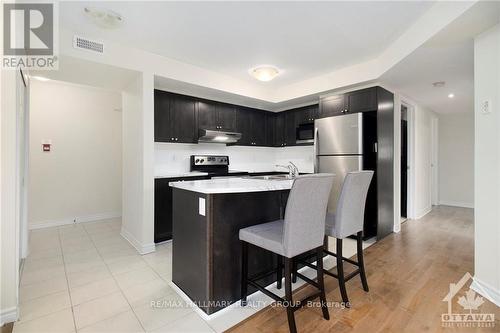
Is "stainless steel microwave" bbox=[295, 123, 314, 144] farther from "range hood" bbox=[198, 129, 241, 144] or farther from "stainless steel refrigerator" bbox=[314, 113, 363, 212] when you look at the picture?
"range hood" bbox=[198, 129, 241, 144]

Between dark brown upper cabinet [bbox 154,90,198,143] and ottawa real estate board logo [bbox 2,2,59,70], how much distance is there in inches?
51.2

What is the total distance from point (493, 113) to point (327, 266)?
209 centimetres

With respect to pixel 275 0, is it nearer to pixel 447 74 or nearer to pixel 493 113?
pixel 493 113

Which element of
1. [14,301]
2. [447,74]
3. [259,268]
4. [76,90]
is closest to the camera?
[14,301]

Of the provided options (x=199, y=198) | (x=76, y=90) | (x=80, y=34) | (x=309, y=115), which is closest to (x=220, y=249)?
(x=199, y=198)

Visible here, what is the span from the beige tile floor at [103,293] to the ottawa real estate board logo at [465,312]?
1079mm

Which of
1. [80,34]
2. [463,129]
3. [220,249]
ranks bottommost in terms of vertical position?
[220,249]

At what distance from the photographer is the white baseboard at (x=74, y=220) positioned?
414 cm

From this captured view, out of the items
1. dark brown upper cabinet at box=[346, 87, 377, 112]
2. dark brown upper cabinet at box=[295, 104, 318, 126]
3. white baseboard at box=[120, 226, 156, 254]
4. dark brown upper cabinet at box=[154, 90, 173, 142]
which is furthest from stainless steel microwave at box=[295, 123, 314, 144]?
white baseboard at box=[120, 226, 156, 254]

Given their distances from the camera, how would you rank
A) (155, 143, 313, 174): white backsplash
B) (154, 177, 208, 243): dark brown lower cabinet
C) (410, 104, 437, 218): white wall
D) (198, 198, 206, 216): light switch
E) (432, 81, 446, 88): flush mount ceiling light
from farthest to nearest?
(410, 104, 437, 218): white wall → (155, 143, 313, 174): white backsplash → (432, 81, 446, 88): flush mount ceiling light → (154, 177, 208, 243): dark brown lower cabinet → (198, 198, 206, 216): light switch

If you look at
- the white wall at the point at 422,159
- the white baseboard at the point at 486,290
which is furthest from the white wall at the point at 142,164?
the white wall at the point at 422,159

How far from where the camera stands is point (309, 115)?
468cm

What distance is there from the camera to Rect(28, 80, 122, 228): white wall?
4176 millimetres

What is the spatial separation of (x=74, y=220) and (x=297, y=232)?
4.71 m
